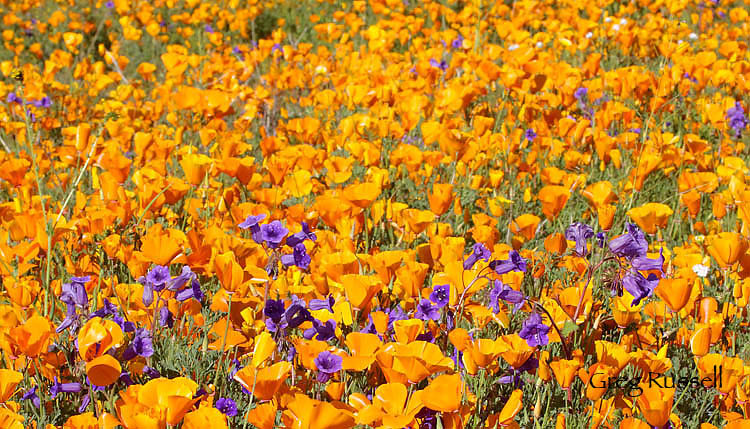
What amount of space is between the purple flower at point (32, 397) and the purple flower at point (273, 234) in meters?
0.63

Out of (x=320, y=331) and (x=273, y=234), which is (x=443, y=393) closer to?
(x=320, y=331)

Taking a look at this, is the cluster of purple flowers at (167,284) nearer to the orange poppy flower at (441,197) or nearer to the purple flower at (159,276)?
the purple flower at (159,276)

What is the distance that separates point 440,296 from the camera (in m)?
1.81

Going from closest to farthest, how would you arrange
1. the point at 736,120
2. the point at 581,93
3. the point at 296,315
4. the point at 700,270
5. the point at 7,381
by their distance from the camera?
1. the point at 7,381
2. the point at 296,315
3. the point at 700,270
4. the point at 736,120
5. the point at 581,93

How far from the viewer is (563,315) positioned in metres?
1.97

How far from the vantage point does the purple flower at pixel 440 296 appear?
1.80 metres

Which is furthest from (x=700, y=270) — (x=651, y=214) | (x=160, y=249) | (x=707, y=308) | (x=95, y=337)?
(x=95, y=337)

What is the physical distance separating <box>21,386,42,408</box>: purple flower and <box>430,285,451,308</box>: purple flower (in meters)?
0.93

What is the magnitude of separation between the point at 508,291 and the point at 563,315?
30 cm

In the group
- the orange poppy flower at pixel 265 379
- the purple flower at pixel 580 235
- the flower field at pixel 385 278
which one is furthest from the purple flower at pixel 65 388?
the purple flower at pixel 580 235

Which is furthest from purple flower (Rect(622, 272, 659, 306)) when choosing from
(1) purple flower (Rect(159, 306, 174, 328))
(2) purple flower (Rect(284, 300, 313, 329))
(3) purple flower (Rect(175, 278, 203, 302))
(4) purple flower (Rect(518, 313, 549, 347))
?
(1) purple flower (Rect(159, 306, 174, 328))

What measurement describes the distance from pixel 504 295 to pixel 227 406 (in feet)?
2.26

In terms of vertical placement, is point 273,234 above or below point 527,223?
above

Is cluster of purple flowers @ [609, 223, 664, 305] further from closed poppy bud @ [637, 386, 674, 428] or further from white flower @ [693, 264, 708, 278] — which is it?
white flower @ [693, 264, 708, 278]
